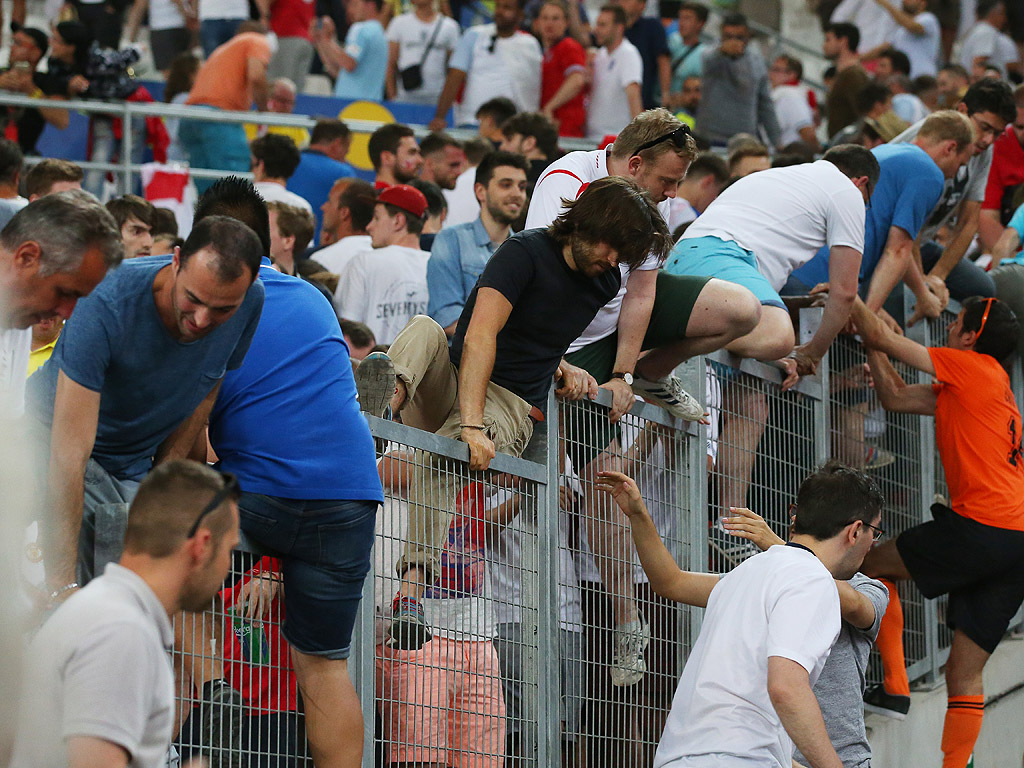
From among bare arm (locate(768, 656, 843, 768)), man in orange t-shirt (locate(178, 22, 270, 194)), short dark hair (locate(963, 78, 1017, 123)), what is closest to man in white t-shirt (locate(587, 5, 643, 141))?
man in orange t-shirt (locate(178, 22, 270, 194))

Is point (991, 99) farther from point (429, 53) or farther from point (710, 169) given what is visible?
point (429, 53)

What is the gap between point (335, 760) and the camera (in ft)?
12.9

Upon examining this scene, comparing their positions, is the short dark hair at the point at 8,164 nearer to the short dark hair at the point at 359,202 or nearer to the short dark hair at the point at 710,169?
the short dark hair at the point at 359,202

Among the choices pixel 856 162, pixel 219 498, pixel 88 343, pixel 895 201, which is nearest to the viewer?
pixel 219 498

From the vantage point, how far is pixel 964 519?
707cm

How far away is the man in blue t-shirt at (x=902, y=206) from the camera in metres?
7.23

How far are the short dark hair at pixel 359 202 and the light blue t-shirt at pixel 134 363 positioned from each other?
4.96 meters

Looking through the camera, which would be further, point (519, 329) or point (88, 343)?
point (519, 329)

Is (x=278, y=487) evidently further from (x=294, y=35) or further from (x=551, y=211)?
(x=294, y=35)

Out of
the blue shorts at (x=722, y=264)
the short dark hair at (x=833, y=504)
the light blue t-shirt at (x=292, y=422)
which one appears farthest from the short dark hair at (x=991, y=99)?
the light blue t-shirt at (x=292, y=422)

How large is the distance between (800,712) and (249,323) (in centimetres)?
182

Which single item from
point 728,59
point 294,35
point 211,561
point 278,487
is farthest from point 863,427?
point 294,35

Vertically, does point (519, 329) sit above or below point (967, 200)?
above

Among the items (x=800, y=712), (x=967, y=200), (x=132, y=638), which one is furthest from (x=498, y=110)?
(x=132, y=638)
